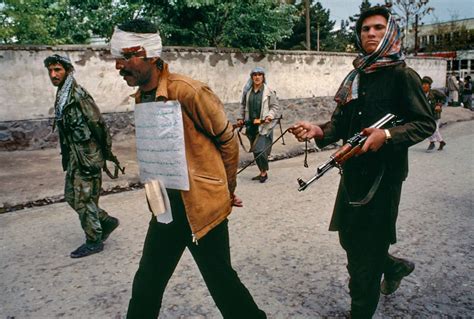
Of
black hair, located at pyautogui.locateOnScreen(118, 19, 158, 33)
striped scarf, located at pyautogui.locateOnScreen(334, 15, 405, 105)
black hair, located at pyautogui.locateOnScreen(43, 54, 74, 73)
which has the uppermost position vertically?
black hair, located at pyautogui.locateOnScreen(118, 19, 158, 33)

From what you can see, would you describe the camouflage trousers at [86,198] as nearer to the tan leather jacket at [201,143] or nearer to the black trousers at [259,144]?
the tan leather jacket at [201,143]

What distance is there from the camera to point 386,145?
2391mm

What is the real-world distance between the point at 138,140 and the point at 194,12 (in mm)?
11125

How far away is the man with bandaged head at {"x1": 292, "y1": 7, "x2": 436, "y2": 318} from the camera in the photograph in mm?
2389

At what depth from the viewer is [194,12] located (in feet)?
41.6

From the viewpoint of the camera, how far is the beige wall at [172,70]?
974 centimetres

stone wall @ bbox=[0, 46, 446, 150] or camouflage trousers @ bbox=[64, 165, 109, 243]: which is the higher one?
Result: stone wall @ bbox=[0, 46, 446, 150]

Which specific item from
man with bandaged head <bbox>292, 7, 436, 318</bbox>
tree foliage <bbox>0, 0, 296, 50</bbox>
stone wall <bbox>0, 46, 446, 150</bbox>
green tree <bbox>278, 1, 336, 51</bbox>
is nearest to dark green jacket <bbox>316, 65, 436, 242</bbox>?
man with bandaged head <bbox>292, 7, 436, 318</bbox>

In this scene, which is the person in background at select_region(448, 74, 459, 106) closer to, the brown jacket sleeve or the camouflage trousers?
the camouflage trousers

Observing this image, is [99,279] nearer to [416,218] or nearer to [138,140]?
[138,140]

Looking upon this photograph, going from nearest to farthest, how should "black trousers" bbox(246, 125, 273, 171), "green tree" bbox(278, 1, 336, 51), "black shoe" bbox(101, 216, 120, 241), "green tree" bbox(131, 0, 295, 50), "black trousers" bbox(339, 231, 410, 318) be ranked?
1. "black trousers" bbox(339, 231, 410, 318)
2. "black shoe" bbox(101, 216, 120, 241)
3. "black trousers" bbox(246, 125, 273, 171)
4. "green tree" bbox(131, 0, 295, 50)
5. "green tree" bbox(278, 1, 336, 51)

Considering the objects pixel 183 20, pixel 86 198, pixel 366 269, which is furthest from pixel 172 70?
pixel 366 269

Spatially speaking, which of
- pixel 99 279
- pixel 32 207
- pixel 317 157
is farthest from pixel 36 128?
pixel 99 279

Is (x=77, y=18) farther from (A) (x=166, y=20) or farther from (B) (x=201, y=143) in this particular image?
(B) (x=201, y=143)
